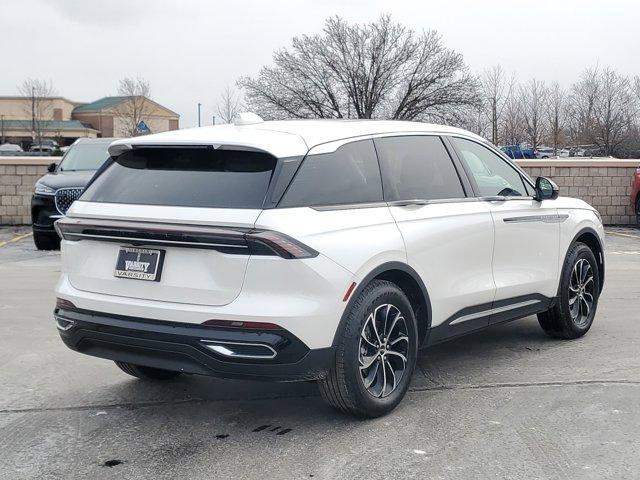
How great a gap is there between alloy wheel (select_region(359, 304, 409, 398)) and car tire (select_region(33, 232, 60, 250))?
9809 mm

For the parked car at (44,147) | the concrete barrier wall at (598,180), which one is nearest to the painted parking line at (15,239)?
the concrete barrier wall at (598,180)

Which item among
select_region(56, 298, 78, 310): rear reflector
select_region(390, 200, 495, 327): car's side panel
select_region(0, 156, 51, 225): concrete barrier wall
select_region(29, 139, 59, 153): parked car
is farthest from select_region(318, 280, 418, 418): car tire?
select_region(29, 139, 59, 153): parked car

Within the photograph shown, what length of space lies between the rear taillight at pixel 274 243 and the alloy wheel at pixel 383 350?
2.18 feet

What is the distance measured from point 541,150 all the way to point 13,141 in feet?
202

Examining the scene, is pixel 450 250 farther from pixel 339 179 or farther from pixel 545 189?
pixel 545 189

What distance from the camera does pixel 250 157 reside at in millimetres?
4363

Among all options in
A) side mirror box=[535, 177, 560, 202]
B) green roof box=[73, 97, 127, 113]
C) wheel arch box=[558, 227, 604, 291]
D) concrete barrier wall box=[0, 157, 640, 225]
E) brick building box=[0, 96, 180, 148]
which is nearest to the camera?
side mirror box=[535, 177, 560, 202]

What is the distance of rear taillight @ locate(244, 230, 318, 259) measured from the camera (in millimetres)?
4023

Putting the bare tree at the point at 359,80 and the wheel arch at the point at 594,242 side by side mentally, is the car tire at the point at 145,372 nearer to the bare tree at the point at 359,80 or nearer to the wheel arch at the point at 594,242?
the wheel arch at the point at 594,242

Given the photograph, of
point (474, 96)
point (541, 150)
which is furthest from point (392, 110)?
point (541, 150)

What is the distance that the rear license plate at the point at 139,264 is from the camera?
425cm

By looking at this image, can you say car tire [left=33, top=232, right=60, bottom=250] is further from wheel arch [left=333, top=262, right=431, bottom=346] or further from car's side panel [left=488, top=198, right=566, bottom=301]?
wheel arch [left=333, top=262, right=431, bottom=346]

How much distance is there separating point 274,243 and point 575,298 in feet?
11.5

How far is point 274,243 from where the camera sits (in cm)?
403
